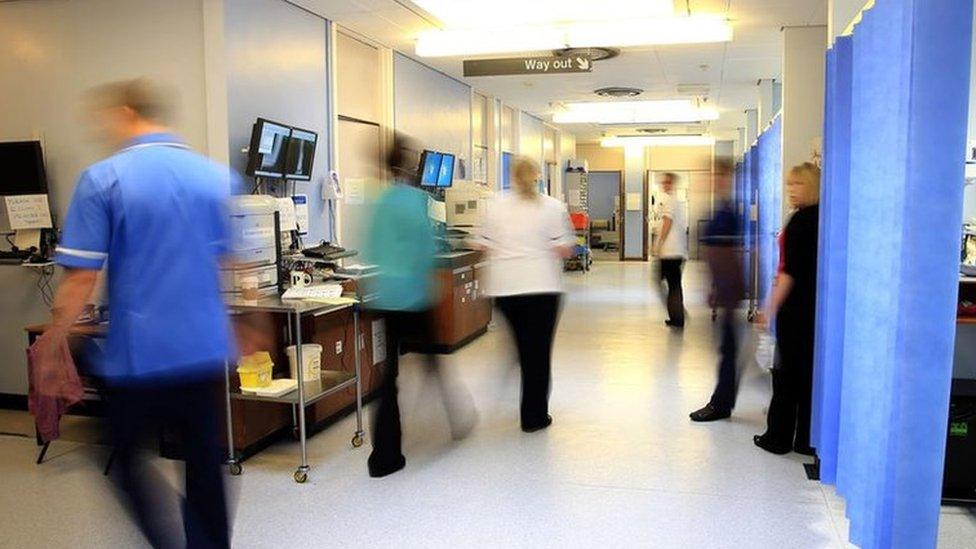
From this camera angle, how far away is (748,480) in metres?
3.95

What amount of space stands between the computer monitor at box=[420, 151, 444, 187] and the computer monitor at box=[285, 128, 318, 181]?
1860 mm

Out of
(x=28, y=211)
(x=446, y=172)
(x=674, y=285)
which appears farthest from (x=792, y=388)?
(x=446, y=172)

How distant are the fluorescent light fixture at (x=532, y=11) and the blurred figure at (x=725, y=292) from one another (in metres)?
1.88

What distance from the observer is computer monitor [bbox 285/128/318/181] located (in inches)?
223

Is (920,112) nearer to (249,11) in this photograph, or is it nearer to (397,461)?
(397,461)

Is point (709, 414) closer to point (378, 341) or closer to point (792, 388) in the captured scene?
point (792, 388)

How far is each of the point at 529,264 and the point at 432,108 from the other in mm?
4803

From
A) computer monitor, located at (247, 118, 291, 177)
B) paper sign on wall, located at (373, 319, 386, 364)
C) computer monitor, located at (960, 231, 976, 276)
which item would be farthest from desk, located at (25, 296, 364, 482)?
computer monitor, located at (960, 231, 976, 276)

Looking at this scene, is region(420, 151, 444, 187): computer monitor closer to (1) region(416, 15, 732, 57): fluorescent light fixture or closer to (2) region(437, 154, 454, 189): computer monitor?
(2) region(437, 154, 454, 189): computer monitor

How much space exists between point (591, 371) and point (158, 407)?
443 centimetres

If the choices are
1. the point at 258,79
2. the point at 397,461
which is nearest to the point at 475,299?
the point at 258,79

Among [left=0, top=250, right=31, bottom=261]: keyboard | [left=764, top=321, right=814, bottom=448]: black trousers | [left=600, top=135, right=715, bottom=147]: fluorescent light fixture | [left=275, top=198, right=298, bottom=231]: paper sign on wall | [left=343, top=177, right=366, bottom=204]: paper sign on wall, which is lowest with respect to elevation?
[left=764, top=321, right=814, bottom=448]: black trousers

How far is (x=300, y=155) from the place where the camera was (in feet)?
19.1

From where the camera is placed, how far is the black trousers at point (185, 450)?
7.85 feet
